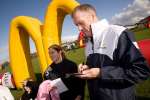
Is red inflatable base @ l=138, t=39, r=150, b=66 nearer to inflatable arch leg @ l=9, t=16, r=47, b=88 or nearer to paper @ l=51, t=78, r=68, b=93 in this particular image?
paper @ l=51, t=78, r=68, b=93

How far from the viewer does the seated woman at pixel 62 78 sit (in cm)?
398

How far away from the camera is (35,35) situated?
28.4ft

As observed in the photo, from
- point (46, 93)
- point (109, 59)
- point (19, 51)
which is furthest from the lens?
point (19, 51)

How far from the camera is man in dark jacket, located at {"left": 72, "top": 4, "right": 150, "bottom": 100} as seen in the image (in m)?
2.08

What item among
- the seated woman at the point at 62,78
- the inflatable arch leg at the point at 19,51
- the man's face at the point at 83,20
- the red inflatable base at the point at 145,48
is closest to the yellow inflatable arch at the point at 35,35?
the inflatable arch leg at the point at 19,51

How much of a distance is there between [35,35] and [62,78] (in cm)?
480

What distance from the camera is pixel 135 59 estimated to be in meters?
2.06

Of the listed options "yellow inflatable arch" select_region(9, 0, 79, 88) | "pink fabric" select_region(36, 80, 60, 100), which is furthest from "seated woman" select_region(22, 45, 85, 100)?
"yellow inflatable arch" select_region(9, 0, 79, 88)

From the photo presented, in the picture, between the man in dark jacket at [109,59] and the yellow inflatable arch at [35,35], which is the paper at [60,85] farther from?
the yellow inflatable arch at [35,35]

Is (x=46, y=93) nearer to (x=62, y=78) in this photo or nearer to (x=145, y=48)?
(x=62, y=78)

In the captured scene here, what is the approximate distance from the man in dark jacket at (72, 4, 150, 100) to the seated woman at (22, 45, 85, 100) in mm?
1525

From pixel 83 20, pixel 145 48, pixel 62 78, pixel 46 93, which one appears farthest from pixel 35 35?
pixel 83 20

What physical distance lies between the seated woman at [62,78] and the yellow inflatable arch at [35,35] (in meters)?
2.82

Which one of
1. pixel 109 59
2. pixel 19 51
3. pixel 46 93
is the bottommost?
pixel 46 93
